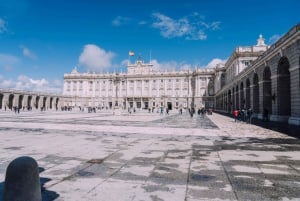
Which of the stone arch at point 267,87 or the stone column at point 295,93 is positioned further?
the stone arch at point 267,87

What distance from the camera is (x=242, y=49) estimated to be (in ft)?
169

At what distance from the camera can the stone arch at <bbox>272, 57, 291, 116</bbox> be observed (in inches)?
882

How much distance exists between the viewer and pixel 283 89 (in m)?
22.6

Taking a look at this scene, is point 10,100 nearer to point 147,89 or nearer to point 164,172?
point 147,89

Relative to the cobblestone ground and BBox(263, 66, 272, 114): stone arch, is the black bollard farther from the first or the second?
BBox(263, 66, 272, 114): stone arch

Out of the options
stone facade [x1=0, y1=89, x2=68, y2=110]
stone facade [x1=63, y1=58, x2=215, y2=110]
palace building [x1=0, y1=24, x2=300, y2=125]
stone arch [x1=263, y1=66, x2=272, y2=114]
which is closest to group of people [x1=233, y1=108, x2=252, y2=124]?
stone arch [x1=263, y1=66, x2=272, y2=114]

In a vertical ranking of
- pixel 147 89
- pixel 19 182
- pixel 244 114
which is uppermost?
pixel 147 89

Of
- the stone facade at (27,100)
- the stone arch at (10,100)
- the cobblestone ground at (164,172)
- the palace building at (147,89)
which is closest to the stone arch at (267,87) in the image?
the palace building at (147,89)

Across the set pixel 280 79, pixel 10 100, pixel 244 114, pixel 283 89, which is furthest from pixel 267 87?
pixel 10 100

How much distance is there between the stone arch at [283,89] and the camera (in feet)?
73.5

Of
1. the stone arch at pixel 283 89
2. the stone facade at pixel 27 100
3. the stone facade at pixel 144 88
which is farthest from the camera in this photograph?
the stone facade at pixel 144 88

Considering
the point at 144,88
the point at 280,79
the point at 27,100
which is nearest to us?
the point at 280,79

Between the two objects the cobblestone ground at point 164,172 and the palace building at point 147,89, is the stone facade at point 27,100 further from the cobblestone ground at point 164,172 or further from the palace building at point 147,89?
the cobblestone ground at point 164,172

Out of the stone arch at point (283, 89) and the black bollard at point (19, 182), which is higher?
the stone arch at point (283, 89)
